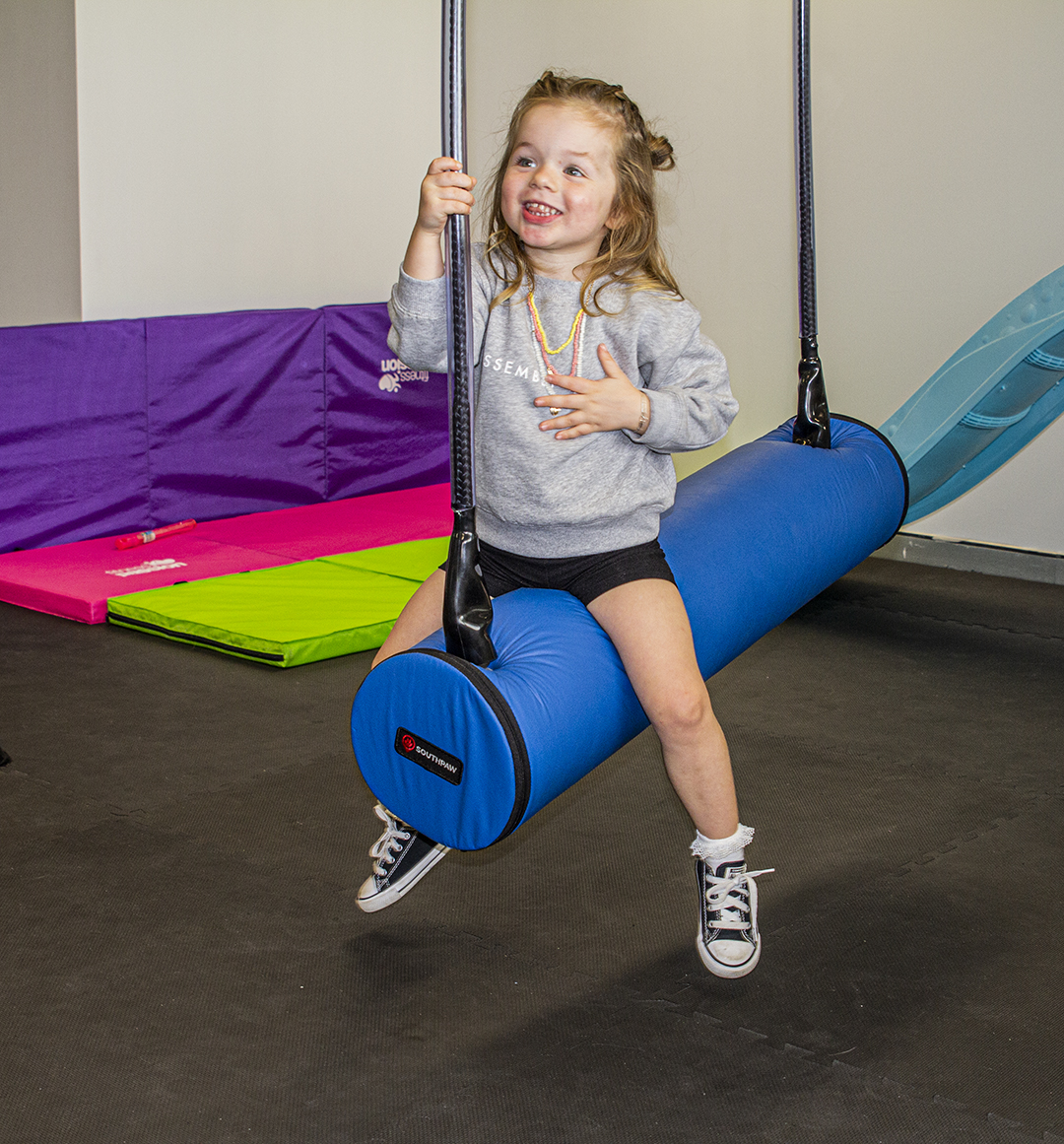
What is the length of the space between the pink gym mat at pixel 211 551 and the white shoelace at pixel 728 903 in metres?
2.59

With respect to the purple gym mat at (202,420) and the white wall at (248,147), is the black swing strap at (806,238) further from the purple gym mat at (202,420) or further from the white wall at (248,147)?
the white wall at (248,147)

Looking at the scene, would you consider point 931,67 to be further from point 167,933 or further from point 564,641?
point 167,933

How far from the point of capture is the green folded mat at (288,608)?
3.68 metres

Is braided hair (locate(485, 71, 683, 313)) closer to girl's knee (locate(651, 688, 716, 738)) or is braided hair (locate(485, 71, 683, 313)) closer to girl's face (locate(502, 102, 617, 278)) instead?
girl's face (locate(502, 102, 617, 278))

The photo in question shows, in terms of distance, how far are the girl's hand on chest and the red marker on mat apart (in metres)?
3.12

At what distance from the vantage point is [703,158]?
5633 mm

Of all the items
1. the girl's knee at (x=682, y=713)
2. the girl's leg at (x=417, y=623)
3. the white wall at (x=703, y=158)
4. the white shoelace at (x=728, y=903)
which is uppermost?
the white wall at (x=703, y=158)

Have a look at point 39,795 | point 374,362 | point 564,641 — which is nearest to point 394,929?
point 564,641

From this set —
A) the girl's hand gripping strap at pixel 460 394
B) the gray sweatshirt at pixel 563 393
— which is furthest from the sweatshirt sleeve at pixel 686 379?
the girl's hand gripping strap at pixel 460 394

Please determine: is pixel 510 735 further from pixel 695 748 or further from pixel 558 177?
Result: pixel 558 177

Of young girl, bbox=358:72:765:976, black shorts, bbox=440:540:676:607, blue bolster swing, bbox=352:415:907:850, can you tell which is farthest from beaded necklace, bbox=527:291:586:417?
blue bolster swing, bbox=352:415:907:850

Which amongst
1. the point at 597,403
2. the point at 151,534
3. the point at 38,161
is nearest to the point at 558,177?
the point at 597,403

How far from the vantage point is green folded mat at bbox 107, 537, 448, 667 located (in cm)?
368

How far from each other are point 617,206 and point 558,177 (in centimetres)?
13
